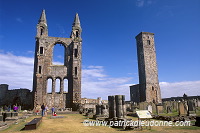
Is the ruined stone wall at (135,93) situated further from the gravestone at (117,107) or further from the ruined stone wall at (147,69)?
the gravestone at (117,107)

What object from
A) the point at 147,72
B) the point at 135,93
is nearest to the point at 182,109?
the point at 147,72

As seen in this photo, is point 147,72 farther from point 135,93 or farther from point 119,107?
point 119,107

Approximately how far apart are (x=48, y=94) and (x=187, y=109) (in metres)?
19.1

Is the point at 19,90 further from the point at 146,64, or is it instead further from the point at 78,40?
the point at 146,64

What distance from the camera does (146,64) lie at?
32344 millimetres

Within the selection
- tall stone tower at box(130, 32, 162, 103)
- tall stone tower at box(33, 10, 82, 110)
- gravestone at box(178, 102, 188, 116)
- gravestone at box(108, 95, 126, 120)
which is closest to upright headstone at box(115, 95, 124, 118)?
gravestone at box(108, 95, 126, 120)

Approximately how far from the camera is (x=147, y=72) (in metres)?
31.9

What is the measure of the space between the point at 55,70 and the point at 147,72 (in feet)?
59.2

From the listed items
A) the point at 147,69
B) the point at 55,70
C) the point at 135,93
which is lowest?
the point at 135,93

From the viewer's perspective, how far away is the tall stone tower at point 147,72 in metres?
31.1

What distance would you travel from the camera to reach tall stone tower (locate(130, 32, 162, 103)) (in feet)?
102

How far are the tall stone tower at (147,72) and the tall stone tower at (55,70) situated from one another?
46.0 feet

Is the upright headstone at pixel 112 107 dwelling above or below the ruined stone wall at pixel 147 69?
below

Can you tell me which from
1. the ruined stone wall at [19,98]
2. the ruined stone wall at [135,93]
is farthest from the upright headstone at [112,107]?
the ruined stone wall at [135,93]
